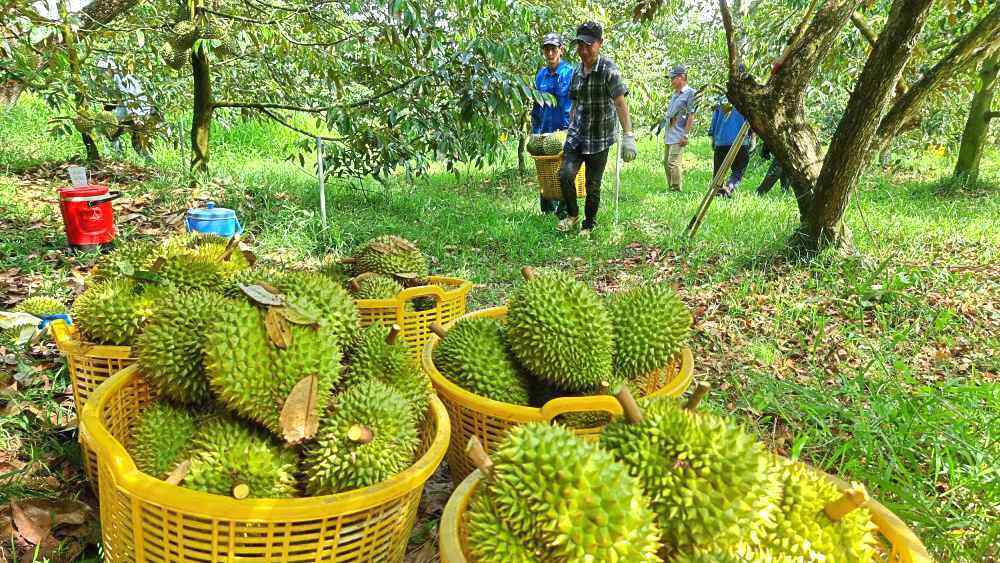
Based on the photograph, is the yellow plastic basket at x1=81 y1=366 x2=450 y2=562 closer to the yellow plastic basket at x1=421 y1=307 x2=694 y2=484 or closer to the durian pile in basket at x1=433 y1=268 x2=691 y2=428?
the yellow plastic basket at x1=421 y1=307 x2=694 y2=484

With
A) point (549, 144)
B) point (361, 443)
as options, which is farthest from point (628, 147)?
point (361, 443)

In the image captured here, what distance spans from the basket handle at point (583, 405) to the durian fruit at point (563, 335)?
0.22 m

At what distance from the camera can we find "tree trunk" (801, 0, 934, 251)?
3.35m

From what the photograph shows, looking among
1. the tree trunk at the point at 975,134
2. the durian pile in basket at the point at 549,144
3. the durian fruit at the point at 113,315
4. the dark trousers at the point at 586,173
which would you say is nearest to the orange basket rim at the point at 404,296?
the durian fruit at the point at 113,315

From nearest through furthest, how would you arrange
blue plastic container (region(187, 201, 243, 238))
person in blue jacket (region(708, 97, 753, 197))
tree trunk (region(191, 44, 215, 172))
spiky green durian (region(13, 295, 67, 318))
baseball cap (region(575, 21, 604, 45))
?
spiky green durian (region(13, 295, 67, 318)) < blue plastic container (region(187, 201, 243, 238)) < baseball cap (region(575, 21, 604, 45)) < tree trunk (region(191, 44, 215, 172)) < person in blue jacket (region(708, 97, 753, 197))

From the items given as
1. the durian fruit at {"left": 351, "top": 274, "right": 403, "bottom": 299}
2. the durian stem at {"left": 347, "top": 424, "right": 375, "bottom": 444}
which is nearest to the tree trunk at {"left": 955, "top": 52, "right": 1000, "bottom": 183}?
the durian fruit at {"left": 351, "top": 274, "right": 403, "bottom": 299}

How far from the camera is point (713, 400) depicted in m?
2.56

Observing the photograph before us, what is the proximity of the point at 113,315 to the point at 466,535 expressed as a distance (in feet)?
4.38

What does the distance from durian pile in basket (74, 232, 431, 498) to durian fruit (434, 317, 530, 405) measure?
177 millimetres

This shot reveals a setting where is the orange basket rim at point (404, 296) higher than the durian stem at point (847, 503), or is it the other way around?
the durian stem at point (847, 503)

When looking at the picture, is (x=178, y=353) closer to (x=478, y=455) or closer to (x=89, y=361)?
(x=89, y=361)

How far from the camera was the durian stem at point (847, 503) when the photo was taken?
1098mm

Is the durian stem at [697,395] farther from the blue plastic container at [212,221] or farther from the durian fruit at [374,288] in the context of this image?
the blue plastic container at [212,221]

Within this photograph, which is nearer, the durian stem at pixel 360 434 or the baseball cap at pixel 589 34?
the durian stem at pixel 360 434
